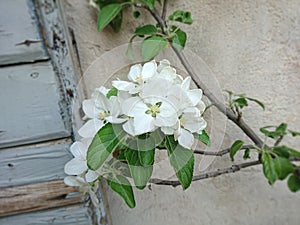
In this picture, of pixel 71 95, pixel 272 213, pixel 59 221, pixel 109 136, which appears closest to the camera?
pixel 109 136

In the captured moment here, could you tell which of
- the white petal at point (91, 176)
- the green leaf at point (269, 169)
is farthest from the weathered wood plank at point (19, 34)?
the green leaf at point (269, 169)

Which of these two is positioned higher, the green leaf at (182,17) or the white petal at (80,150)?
the green leaf at (182,17)

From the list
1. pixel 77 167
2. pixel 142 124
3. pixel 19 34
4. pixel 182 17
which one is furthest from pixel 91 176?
pixel 182 17

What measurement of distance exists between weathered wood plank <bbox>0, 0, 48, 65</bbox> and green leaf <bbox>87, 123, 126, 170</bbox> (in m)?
0.21

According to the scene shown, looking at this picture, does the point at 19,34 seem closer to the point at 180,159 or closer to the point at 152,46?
the point at 152,46

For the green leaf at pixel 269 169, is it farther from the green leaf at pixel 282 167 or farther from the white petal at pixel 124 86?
the white petal at pixel 124 86

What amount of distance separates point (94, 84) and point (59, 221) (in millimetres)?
346

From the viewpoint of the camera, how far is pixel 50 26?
0.65 m

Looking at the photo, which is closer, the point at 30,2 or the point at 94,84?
the point at 30,2

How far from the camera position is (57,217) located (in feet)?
2.67

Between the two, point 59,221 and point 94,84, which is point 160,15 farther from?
Answer: point 59,221

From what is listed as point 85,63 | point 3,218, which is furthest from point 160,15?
point 3,218

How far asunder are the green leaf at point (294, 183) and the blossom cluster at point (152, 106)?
0.27m

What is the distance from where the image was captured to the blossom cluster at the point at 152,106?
0.54 metres
